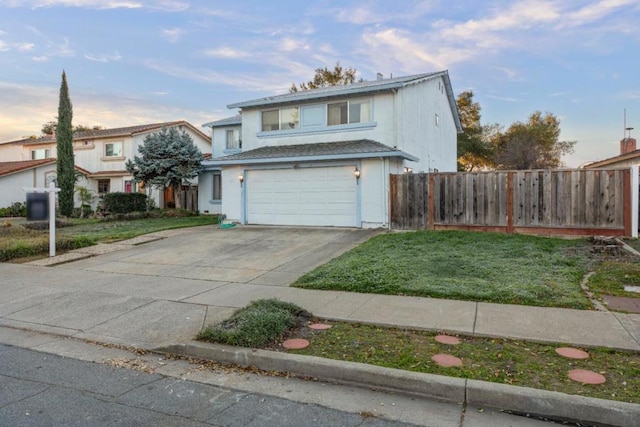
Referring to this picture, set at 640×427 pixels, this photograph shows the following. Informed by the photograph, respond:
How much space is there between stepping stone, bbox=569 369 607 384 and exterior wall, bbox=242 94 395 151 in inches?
505

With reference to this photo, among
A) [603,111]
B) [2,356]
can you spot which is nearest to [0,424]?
[2,356]

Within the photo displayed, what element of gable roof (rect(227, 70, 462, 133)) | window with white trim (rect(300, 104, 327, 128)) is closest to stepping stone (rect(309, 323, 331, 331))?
gable roof (rect(227, 70, 462, 133))

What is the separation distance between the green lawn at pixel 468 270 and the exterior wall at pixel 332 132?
19.3ft

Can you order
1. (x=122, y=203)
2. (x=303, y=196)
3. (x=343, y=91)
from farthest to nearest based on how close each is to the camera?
(x=122, y=203) < (x=343, y=91) < (x=303, y=196)

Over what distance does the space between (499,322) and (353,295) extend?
241 cm

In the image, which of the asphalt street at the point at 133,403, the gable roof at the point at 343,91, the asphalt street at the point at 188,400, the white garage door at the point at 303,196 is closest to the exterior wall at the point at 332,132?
the gable roof at the point at 343,91

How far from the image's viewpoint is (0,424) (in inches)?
135

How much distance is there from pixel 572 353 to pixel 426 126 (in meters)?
16.2

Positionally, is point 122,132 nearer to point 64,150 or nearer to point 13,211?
point 64,150

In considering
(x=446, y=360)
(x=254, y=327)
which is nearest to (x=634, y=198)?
(x=446, y=360)

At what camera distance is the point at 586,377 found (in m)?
4.00

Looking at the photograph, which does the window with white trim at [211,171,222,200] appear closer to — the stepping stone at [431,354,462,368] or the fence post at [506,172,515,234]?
the fence post at [506,172,515,234]

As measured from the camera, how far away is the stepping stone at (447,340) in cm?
501

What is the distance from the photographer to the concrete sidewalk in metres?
5.45
